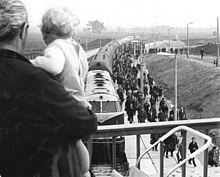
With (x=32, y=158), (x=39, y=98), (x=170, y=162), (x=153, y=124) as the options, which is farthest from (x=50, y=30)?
(x=170, y=162)

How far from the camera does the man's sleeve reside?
3.30 feet

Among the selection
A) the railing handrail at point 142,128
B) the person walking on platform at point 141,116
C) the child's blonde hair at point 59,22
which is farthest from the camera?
the person walking on platform at point 141,116

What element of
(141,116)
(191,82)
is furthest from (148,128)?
(191,82)

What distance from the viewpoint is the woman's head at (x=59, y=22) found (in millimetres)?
1113

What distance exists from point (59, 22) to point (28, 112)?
0.83 feet

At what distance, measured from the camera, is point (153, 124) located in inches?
78.3

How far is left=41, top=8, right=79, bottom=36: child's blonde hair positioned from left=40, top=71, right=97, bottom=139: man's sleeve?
0.56 feet

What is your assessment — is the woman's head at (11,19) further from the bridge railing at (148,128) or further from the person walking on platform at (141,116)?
the person walking on platform at (141,116)

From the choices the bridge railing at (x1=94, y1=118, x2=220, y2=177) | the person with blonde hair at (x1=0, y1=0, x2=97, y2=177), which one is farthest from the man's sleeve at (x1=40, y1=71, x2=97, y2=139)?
the bridge railing at (x1=94, y1=118, x2=220, y2=177)

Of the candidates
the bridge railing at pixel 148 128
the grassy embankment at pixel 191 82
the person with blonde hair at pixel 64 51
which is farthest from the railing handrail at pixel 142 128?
the grassy embankment at pixel 191 82

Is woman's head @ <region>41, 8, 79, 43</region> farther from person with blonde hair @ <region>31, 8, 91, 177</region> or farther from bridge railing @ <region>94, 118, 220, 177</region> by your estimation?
bridge railing @ <region>94, 118, 220, 177</region>

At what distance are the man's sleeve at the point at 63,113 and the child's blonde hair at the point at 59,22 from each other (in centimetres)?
17

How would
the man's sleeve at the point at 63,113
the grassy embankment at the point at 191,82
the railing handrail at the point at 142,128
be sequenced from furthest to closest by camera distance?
the grassy embankment at the point at 191,82
the railing handrail at the point at 142,128
the man's sleeve at the point at 63,113

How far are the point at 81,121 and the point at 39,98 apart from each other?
11cm
